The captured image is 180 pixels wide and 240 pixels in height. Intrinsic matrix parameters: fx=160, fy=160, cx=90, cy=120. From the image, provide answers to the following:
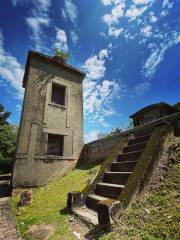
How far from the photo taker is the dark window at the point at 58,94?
10852 millimetres

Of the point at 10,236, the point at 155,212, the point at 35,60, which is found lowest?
the point at 10,236

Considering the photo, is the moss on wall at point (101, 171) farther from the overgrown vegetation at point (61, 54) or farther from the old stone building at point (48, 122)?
the overgrown vegetation at point (61, 54)

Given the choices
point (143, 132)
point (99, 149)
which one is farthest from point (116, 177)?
point (99, 149)

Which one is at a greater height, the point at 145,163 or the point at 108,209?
the point at 145,163

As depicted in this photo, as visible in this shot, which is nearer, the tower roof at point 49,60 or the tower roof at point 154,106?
the tower roof at point 49,60

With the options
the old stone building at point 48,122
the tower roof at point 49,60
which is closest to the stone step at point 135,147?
the old stone building at point 48,122

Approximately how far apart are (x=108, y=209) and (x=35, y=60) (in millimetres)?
9834

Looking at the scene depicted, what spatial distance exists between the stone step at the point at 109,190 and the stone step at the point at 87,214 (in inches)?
20.9

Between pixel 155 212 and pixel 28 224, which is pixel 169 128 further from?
pixel 28 224

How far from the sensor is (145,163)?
3.69m

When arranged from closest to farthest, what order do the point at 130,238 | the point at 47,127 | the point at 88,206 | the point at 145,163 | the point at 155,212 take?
the point at 130,238 → the point at 155,212 → the point at 145,163 → the point at 88,206 → the point at 47,127

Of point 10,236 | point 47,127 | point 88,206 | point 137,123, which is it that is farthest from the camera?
point 137,123

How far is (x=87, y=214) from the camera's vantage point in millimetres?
3695

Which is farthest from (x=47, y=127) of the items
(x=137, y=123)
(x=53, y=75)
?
(x=137, y=123)
